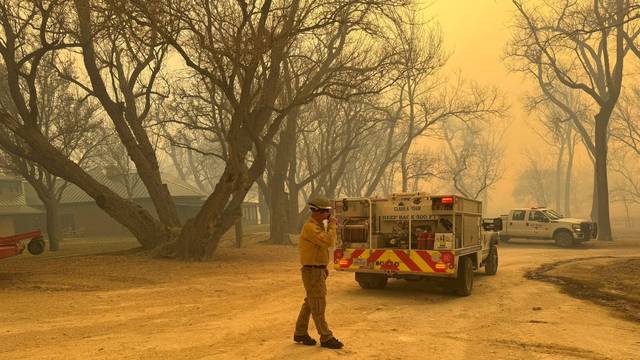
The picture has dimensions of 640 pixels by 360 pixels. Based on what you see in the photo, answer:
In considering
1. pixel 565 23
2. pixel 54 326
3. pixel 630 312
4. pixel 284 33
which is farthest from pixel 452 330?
pixel 565 23

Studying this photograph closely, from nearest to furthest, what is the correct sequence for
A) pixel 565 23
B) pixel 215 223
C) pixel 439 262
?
pixel 439 262, pixel 215 223, pixel 565 23

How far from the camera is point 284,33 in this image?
1614 centimetres

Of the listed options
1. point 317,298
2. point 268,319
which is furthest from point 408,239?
point 317,298

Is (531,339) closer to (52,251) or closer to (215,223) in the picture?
(215,223)

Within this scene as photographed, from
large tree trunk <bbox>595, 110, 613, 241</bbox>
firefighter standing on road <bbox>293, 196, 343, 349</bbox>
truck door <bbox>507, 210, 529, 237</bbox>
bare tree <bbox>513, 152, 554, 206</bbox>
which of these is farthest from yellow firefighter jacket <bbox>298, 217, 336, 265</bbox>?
bare tree <bbox>513, 152, 554, 206</bbox>

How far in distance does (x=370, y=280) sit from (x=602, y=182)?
24.6m

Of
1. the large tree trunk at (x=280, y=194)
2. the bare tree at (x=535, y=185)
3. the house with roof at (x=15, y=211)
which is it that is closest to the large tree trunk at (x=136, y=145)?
the large tree trunk at (x=280, y=194)

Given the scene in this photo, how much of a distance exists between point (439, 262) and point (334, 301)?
219 cm

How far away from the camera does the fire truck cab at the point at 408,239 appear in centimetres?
1074

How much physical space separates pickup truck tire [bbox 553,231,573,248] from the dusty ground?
540 inches

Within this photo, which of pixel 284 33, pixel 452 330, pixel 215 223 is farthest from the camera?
pixel 215 223

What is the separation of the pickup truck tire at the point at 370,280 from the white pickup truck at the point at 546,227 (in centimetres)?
1810

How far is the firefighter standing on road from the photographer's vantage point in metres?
6.79

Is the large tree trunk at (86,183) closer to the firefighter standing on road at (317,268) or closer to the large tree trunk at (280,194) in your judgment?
the large tree trunk at (280,194)
